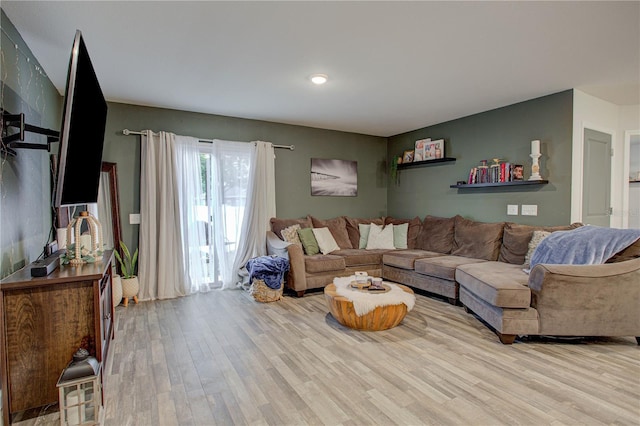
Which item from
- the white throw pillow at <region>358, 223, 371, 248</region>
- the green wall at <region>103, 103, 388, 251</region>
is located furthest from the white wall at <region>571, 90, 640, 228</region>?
the green wall at <region>103, 103, 388, 251</region>

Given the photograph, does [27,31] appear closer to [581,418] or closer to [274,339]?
[274,339]

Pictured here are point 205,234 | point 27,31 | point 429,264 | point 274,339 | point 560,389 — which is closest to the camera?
point 560,389

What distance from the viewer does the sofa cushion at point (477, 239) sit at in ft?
13.4

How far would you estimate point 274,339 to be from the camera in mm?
2883

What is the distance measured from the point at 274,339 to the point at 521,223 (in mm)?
3322

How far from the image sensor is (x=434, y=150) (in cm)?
518

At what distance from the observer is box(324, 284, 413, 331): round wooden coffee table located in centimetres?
293

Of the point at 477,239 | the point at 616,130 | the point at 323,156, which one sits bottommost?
the point at 477,239

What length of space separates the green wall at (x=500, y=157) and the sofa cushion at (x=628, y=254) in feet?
3.29

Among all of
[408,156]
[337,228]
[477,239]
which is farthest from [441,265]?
[408,156]

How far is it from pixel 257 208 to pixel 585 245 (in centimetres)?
374

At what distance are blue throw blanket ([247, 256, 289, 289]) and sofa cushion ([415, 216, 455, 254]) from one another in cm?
218

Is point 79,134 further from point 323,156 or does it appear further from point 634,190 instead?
point 634,190

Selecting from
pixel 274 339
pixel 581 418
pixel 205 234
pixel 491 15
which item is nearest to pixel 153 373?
pixel 274 339
